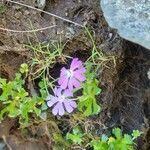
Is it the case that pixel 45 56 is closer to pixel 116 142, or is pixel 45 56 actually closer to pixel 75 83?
pixel 75 83

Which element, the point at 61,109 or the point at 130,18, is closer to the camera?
the point at 130,18

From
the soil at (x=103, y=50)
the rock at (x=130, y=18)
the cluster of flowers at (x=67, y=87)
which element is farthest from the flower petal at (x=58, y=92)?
the rock at (x=130, y=18)

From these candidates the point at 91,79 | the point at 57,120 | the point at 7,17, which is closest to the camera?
the point at 91,79

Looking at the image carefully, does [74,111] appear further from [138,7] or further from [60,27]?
[138,7]

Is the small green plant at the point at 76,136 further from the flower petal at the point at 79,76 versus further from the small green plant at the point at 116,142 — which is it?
the flower petal at the point at 79,76

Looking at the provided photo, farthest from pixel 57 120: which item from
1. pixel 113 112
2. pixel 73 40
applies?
pixel 73 40

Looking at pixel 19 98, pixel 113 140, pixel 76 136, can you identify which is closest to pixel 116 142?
pixel 113 140

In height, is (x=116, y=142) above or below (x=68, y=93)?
below

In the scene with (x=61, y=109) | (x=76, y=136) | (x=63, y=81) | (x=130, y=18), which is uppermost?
(x=130, y=18)
